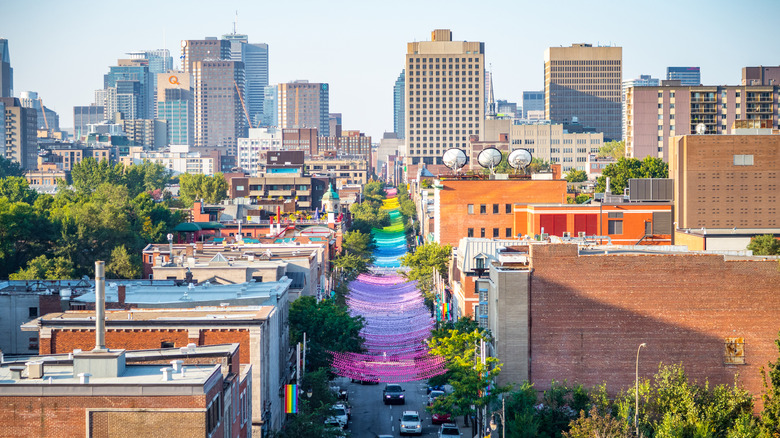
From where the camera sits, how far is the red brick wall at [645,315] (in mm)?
58719

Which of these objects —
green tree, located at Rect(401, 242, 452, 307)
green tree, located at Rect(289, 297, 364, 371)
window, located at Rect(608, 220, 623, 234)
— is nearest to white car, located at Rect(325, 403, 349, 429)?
green tree, located at Rect(289, 297, 364, 371)

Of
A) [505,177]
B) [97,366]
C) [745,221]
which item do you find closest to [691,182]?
[745,221]

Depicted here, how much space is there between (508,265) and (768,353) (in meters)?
15.0

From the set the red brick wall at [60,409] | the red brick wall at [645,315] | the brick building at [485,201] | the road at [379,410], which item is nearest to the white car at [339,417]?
the road at [379,410]

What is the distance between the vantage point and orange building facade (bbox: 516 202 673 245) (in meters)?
99.6

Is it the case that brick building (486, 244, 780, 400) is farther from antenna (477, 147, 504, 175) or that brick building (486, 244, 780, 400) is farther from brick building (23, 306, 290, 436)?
antenna (477, 147, 504, 175)

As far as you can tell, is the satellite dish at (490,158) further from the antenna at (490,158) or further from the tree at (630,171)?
the tree at (630,171)

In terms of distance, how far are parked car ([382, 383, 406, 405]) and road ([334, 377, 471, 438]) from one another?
411 millimetres

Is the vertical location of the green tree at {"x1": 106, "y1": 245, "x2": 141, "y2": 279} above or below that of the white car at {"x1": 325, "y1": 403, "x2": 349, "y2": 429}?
above

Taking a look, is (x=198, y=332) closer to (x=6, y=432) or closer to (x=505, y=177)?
(x=6, y=432)

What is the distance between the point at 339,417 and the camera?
A: 66000 mm

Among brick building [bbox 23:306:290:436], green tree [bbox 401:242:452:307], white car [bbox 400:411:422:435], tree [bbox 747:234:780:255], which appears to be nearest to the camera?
brick building [bbox 23:306:290:436]

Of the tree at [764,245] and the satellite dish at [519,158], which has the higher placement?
the satellite dish at [519,158]

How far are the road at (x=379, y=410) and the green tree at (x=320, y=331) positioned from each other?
384 cm
